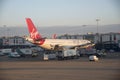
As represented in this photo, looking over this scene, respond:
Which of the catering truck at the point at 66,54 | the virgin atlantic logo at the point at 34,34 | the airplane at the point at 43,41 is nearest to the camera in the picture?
the catering truck at the point at 66,54

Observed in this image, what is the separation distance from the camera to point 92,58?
49.6 meters

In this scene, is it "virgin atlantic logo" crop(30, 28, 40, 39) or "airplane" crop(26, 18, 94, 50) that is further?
"virgin atlantic logo" crop(30, 28, 40, 39)

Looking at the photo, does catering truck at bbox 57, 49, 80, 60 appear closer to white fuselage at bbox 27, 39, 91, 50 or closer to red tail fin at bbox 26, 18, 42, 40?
white fuselage at bbox 27, 39, 91, 50

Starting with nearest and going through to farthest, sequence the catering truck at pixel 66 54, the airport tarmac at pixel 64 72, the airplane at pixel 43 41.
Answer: the airport tarmac at pixel 64 72
the catering truck at pixel 66 54
the airplane at pixel 43 41

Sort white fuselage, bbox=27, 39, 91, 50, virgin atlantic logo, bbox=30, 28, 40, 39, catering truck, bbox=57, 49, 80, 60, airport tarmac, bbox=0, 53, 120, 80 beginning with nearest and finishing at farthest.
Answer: airport tarmac, bbox=0, 53, 120, 80, catering truck, bbox=57, 49, 80, 60, virgin atlantic logo, bbox=30, 28, 40, 39, white fuselage, bbox=27, 39, 91, 50

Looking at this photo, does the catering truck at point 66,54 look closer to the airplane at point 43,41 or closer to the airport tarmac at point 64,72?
the airplane at point 43,41

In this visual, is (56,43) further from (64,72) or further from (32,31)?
(64,72)

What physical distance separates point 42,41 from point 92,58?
989 inches

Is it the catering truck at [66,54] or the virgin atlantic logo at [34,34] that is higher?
the virgin atlantic logo at [34,34]

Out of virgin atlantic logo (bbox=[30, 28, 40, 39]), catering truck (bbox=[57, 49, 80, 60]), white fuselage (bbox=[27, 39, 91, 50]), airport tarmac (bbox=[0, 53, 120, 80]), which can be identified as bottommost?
airport tarmac (bbox=[0, 53, 120, 80])

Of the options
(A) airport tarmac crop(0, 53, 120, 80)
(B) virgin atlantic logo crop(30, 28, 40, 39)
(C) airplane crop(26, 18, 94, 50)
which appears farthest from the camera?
(B) virgin atlantic logo crop(30, 28, 40, 39)

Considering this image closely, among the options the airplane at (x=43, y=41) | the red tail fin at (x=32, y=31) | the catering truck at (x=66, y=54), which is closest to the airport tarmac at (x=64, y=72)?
the catering truck at (x=66, y=54)

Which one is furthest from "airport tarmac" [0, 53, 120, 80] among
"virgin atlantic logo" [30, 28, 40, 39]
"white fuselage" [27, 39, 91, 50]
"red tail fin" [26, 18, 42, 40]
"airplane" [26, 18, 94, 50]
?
"white fuselage" [27, 39, 91, 50]

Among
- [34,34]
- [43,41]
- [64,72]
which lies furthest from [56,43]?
[64,72]
